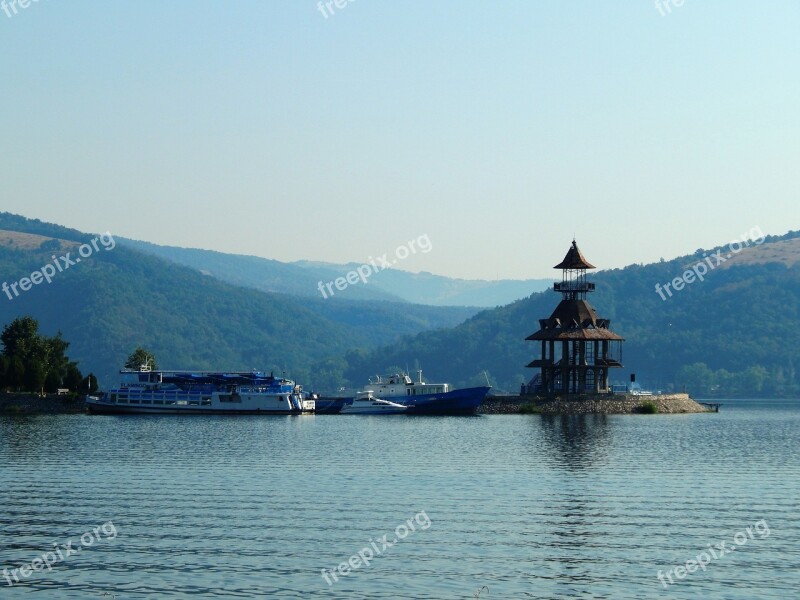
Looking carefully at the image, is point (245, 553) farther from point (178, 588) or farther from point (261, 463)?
point (261, 463)

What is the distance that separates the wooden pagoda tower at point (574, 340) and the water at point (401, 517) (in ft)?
184

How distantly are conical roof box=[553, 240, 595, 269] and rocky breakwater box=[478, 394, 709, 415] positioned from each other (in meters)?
16.5

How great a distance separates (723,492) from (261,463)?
92.1ft

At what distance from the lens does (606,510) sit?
54875mm

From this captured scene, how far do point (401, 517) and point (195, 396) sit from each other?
4231 inches

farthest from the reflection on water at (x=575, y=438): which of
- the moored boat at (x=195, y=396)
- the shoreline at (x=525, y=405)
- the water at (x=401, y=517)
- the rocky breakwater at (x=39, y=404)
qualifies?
the rocky breakwater at (x=39, y=404)

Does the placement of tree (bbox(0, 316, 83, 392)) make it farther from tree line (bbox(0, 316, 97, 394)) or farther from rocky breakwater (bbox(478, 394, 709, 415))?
rocky breakwater (bbox(478, 394, 709, 415))

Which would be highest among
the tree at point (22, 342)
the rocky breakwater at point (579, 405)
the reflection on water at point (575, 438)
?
the tree at point (22, 342)

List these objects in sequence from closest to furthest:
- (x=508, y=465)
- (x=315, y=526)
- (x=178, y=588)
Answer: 1. (x=178, y=588)
2. (x=315, y=526)
3. (x=508, y=465)

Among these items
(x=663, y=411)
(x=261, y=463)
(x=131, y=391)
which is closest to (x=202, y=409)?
(x=131, y=391)

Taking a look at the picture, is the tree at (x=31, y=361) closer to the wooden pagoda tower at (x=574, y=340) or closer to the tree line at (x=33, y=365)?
the tree line at (x=33, y=365)

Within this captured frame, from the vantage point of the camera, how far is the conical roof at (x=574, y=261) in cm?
15562

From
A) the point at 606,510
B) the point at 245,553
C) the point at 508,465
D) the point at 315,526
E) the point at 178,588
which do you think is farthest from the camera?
the point at 508,465

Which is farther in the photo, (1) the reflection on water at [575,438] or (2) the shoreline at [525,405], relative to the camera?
(2) the shoreline at [525,405]
